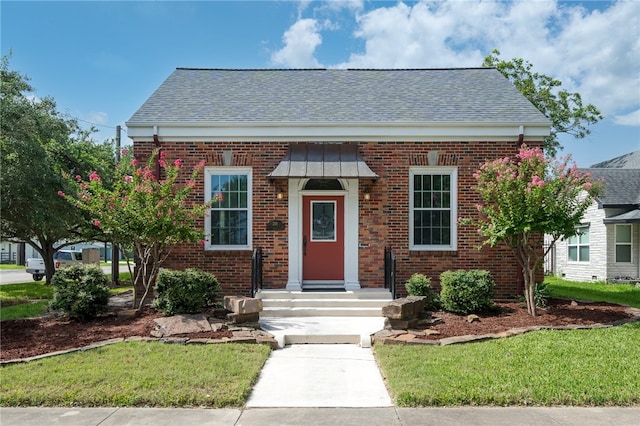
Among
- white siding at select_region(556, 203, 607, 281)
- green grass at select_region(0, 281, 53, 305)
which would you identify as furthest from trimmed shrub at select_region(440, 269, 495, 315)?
green grass at select_region(0, 281, 53, 305)

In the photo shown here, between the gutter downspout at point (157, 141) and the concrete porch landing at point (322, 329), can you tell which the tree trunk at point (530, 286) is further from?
the gutter downspout at point (157, 141)

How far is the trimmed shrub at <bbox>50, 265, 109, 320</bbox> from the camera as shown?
28.3 ft

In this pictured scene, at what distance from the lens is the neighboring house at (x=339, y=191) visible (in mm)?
10734

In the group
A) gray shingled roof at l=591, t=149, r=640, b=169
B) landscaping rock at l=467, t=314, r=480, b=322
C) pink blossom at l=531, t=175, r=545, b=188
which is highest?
gray shingled roof at l=591, t=149, r=640, b=169

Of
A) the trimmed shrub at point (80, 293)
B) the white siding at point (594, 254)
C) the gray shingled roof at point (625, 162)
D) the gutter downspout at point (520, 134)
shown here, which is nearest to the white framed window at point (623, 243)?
the white siding at point (594, 254)

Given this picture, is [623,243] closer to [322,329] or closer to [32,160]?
[322,329]

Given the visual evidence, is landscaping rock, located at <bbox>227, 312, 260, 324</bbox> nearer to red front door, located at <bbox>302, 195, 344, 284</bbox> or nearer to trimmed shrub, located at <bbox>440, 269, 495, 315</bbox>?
red front door, located at <bbox>302, 195, 344, 284</bbox>

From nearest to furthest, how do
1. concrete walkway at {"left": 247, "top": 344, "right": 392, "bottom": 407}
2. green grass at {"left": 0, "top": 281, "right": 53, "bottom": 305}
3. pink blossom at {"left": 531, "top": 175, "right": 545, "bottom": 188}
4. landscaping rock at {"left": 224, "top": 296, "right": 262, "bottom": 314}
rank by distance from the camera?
concrete walkway at {"left": 247, "top": 344, "right": 392, "bottom": 407} → landscaping rock at {"left": 224, "top": 296, "right": 262, "bottom": 314} → pink blossom at {"left": 531, "top": 175, "right": 545, "bottom": 188} → green grass at {"left": 0, "top": 281, "right": 53, "bottom": 305}

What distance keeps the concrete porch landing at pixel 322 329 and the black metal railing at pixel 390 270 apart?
106cm

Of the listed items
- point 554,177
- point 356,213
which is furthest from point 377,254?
point 554,177

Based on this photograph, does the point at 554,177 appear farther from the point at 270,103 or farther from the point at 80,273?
the point at 80,273

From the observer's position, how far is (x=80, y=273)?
8.92 metres

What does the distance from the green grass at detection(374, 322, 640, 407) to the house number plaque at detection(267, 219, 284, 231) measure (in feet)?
14.8

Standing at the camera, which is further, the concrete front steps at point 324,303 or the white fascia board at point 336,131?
the white fascia board at point 336,131
